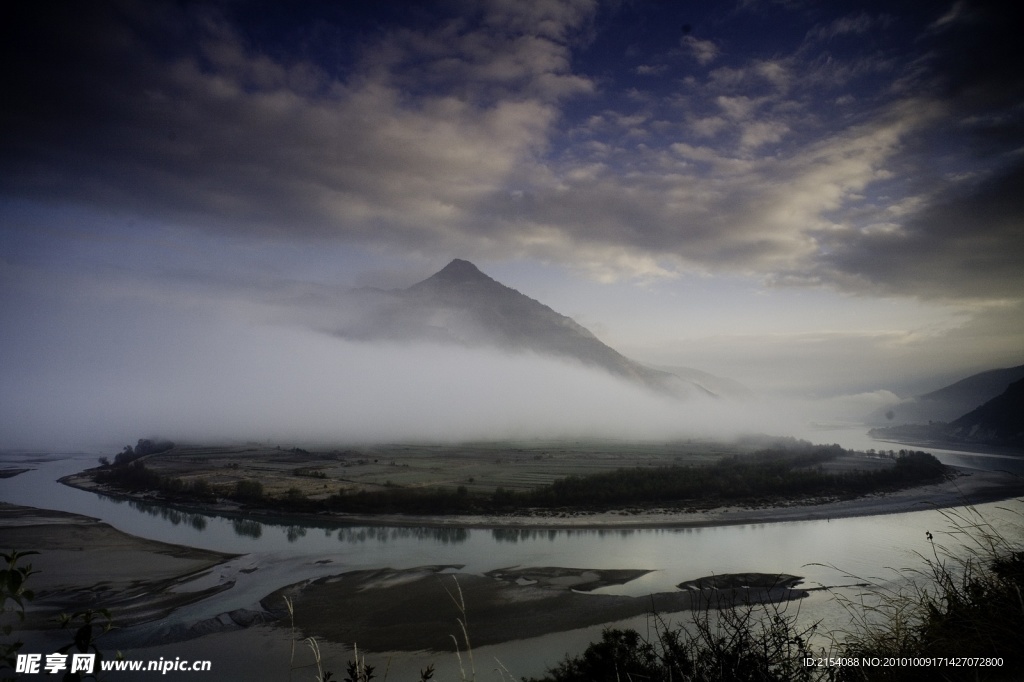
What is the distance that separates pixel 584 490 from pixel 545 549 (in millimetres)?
11955

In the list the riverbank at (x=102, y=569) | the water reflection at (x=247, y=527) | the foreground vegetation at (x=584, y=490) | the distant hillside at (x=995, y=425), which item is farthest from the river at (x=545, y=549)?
the distant hillside at (x=995, y=425)

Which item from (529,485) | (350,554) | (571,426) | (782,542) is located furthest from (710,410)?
(350,554)

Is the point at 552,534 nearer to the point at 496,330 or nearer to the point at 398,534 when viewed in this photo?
the point at 398,534

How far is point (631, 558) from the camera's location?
65.3 ft

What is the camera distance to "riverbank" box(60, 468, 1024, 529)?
2722 centimetres

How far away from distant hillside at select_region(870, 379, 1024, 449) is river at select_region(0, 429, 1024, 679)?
7532 cm

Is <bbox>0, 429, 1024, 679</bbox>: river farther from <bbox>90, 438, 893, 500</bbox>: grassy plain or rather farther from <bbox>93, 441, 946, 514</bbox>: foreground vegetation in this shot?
<bbox>90, 438, 893, 500</bbox>: grassy plain

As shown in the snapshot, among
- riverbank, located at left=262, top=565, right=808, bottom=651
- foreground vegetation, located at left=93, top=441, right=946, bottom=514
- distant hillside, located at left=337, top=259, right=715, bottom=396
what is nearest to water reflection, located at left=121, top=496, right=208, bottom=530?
foreground vegetation, located at left=93, top=441, right=946, bottom=514

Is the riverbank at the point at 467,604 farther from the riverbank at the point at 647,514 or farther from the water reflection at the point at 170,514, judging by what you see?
the water reflection at the point at 170,514

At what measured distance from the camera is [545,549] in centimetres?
2183

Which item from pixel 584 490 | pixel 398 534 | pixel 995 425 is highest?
pixel 995 425

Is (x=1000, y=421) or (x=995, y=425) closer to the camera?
(x=1000, y=421)

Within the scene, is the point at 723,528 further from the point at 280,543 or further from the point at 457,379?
the point at 457,379

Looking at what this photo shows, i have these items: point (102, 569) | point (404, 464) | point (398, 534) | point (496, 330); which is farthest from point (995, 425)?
point (496, 330)
